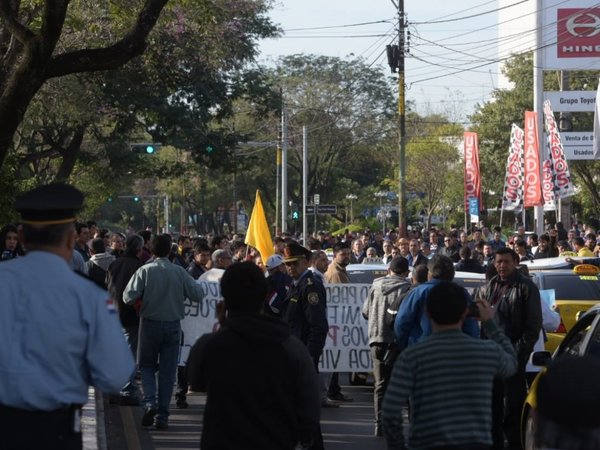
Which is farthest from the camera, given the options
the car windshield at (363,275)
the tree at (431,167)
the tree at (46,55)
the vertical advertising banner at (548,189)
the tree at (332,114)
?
the tree at (431,167)

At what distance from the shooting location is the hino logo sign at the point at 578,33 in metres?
54.1

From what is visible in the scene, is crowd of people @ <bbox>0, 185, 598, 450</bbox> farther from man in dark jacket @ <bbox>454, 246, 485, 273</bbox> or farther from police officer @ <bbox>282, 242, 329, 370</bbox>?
man in dark jacket @ <bbox>454, 246, 485, 273</bbox>

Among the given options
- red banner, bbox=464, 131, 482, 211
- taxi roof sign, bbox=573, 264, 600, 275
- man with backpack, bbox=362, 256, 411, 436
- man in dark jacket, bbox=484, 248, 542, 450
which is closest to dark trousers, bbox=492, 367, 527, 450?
man in dark jacket, bbox=484, 248, 542, 450

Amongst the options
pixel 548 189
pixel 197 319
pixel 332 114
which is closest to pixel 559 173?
pixel 548 189

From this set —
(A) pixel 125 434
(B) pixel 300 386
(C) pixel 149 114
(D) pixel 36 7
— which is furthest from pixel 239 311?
(C) pixel 149 114

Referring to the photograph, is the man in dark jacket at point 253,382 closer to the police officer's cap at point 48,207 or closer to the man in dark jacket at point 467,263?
the police officer's cap at point 48,207

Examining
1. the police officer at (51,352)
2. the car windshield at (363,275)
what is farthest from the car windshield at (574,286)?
the police officer at (51,352)

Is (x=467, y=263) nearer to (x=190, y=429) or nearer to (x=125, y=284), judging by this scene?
(x=125, y=284)

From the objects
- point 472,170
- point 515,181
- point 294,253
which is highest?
point 472,170

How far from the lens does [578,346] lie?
368 inches

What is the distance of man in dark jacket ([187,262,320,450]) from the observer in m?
5.63

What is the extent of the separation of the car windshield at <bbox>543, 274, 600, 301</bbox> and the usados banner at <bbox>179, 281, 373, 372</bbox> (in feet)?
7.54

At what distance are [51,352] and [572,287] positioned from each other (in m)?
11.4

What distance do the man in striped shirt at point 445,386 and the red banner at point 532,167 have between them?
91.8ft
